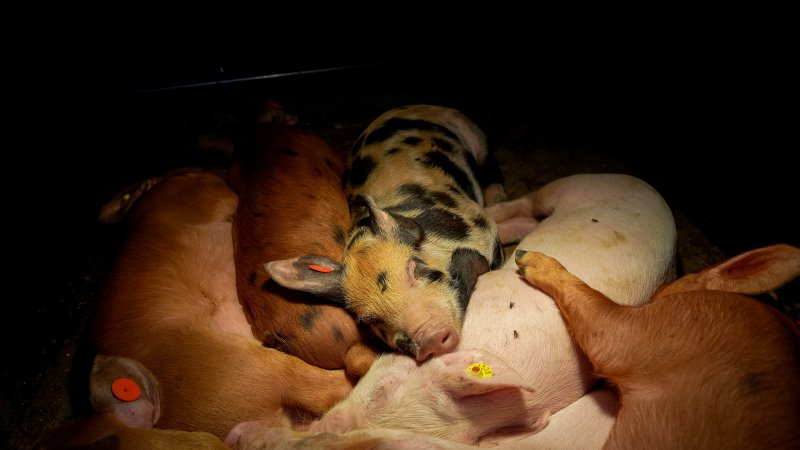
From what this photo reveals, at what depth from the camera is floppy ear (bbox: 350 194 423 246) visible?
201 cm

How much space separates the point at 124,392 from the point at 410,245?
128cm

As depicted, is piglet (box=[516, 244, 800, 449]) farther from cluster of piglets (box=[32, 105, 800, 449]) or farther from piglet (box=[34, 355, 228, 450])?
piglet (box=[34, 355, 228, 450])

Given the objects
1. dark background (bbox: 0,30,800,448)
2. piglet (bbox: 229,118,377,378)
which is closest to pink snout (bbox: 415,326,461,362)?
piglet (bbox: 229,118,377,378)

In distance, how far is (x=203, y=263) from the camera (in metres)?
2.57

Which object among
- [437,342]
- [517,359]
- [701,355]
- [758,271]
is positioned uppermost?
[758,271]

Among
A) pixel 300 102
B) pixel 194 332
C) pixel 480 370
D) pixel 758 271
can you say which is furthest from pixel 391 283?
pixel 300 102

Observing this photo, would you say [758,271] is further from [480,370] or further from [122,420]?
[122,420]

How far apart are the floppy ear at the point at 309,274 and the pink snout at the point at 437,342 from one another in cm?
47

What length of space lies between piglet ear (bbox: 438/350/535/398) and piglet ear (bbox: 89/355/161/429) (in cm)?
118

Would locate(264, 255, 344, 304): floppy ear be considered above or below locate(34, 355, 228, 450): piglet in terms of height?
above

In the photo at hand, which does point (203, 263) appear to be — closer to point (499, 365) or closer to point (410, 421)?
point (410, 421)

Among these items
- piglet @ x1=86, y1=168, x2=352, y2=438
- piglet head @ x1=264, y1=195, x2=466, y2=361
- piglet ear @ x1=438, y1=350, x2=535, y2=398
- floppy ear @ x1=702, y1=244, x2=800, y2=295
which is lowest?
piglet @ x1=86, y1=168, x2=352, y2=438

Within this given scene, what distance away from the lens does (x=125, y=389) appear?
176 cm

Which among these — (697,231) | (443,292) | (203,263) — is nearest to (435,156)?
(443,292)
